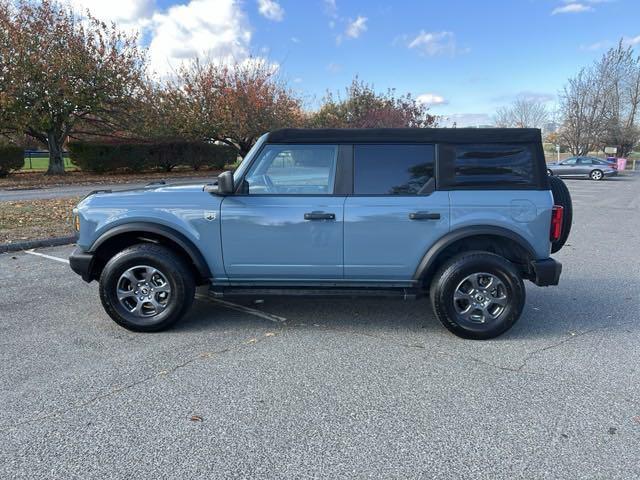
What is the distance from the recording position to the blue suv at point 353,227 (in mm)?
3795

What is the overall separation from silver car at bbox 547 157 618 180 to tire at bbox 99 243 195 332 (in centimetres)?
2729

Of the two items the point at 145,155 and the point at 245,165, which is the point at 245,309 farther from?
the point at 145,155

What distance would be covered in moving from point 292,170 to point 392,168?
0.90 m

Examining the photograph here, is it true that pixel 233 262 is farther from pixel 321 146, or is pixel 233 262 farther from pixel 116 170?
pixel 116 170

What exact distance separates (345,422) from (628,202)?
16.4 meters

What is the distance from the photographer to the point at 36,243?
7.46 meters

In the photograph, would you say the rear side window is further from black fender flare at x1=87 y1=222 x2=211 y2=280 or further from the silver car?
the silver car

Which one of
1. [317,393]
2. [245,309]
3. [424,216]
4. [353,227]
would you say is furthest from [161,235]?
[424,216]

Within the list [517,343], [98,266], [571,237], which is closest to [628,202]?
[571,237]

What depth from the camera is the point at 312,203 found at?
12.6 feet

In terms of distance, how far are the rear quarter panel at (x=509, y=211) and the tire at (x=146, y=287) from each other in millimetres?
2477

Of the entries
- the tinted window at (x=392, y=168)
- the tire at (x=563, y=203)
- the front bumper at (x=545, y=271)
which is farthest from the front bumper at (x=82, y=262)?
the tire at (x=563, y=203)

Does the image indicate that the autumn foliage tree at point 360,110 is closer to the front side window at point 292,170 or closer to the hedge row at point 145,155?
the hedge row at point 145,155

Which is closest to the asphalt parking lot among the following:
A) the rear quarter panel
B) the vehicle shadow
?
the vehicle shadow
